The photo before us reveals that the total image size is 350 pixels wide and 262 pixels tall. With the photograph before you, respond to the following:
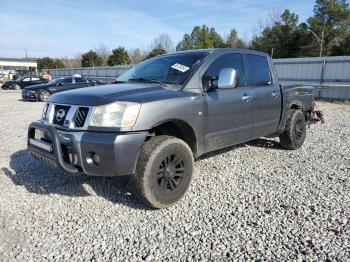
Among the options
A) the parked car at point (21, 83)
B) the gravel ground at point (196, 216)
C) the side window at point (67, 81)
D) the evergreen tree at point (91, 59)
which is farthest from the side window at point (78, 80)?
the evergreen tree at point (91, 59)

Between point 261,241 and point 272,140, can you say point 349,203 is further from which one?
point 272,140

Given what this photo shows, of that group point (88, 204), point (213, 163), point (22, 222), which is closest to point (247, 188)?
point (213, 163)

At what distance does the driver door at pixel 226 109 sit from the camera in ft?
Result: 13.6

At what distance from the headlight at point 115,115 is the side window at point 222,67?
3.93 feet

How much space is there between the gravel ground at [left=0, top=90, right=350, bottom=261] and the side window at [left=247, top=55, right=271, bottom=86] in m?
1.33

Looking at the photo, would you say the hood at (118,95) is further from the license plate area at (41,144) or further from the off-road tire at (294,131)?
the off-road tire at (294,131)

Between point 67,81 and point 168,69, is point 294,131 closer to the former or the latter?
point 168,69

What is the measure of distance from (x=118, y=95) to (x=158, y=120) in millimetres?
496

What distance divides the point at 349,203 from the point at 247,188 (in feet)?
3.87

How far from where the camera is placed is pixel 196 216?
138 inches

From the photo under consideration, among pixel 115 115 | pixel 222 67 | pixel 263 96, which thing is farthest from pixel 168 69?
pixel 263 96

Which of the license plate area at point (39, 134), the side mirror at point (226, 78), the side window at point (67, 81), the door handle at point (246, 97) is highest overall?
the side mirror at point (226, 78)

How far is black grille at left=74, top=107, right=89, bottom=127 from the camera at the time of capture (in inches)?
133

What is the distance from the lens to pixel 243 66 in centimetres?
488
